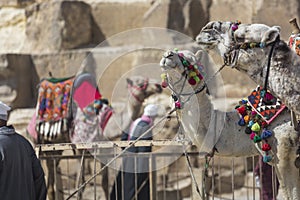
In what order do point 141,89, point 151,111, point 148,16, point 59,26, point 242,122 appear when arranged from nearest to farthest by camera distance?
point 242,122 < point 151,111 < point 141,89 < point 148,16 < point 59,26

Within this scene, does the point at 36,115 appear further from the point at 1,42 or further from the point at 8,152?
the point at 1,42

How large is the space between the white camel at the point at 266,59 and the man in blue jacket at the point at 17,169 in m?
1.80

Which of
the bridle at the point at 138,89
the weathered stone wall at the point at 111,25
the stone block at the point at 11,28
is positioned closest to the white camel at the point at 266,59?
the bridle at the point at 138,89

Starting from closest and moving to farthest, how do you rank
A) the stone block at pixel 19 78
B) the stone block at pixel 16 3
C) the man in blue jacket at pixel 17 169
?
the man in blue jacket at pixel 17 169, the stone block at pixel 19 78, the stone block at pixel 16 3

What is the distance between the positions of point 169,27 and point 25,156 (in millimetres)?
8046

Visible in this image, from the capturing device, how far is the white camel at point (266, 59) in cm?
452

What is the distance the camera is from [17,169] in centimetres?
588

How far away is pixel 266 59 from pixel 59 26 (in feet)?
33.5

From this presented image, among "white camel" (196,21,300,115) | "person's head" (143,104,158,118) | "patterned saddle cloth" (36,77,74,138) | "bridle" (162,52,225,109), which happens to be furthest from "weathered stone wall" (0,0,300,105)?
"white camel" (196,21,300,115)

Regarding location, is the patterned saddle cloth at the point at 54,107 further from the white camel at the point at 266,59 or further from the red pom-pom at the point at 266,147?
the white camel at the point at 266,59

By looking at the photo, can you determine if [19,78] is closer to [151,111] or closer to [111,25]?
[111,25]

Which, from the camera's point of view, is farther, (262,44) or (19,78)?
(19,78)

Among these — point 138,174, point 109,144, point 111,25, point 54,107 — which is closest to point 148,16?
point 111,25

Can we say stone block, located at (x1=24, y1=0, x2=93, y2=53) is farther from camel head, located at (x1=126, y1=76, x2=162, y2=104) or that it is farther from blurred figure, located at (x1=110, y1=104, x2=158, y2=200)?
blurred figure, located at (x1=110, y1=104, x2=158, y2=200)
